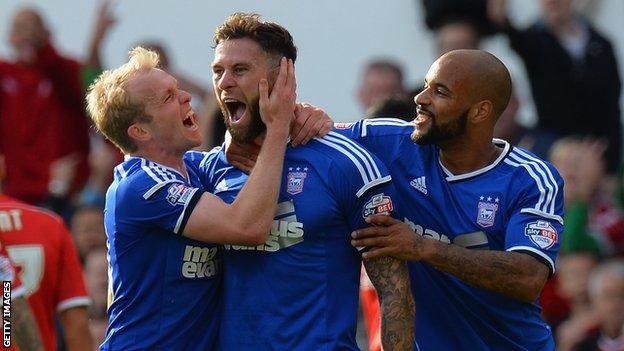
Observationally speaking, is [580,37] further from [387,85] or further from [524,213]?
[524,213]

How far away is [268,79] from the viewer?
6320 mm

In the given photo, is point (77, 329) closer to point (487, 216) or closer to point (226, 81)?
point (226, 81)

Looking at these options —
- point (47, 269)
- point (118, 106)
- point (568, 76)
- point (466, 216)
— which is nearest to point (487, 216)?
point (466, 216)

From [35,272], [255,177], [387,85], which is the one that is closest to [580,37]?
[387,85]

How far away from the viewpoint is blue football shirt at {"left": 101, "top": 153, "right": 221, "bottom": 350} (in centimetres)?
633

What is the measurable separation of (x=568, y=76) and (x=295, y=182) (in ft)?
16.3

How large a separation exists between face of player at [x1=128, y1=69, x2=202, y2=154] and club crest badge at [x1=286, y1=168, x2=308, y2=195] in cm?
49

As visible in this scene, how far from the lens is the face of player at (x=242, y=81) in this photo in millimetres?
6289

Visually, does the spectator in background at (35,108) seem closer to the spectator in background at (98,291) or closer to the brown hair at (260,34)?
the spectator in background at (98,291)

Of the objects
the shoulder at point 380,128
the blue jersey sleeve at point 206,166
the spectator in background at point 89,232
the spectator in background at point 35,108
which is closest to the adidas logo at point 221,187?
the blue jersey sleeve at point 206,166

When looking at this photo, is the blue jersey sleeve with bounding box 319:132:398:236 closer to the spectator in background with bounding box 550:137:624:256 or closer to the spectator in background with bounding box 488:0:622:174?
the spectator in background with bounding box 550:137:624:256

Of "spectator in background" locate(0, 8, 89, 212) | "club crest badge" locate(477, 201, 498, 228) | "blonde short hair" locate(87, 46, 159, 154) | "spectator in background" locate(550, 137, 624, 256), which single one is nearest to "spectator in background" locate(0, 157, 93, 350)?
"blonde short hair" locate(87, 46, 159, 154)

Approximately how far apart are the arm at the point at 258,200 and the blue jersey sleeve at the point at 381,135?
0.47m

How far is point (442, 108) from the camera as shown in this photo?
6.62 metres
